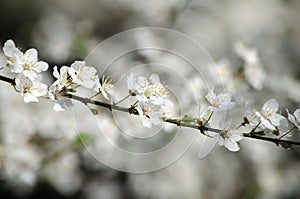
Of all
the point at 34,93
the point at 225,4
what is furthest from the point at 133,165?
the point at 225,4

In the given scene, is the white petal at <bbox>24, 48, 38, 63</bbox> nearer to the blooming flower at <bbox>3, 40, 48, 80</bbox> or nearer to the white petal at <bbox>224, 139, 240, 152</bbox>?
the blooming flower at <bbox>3, 40, 48, 80</bbox>

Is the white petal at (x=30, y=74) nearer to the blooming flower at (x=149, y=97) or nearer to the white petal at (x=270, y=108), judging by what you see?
the blooming flower at (x=149, y=97)

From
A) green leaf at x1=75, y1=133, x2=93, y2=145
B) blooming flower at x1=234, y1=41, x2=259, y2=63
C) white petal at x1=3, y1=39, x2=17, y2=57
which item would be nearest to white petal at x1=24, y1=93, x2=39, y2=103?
white petal at x1=3, y1=39, x2=17, y2=57

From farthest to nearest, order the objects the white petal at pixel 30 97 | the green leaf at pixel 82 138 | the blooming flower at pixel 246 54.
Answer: the blooming flower at pixel 246 54
the green leaf at pixel 82 138
the white petal at pixel 30 97

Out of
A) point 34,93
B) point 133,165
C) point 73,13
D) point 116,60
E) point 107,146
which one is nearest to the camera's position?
point 34,93

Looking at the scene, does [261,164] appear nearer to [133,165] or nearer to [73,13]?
[133,165]

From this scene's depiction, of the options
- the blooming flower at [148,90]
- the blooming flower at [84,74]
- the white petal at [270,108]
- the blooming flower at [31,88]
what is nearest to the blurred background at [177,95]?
the white petal at [270,108]
